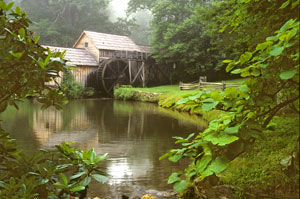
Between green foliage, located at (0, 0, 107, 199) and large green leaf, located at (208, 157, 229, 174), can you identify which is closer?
large green leaf, located at (208, 157, 229, 174)

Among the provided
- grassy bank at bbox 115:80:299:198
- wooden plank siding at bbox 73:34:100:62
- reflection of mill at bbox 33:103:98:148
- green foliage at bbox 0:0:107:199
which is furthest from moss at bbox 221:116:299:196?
wooden plank siding at bbox 73:34:100:62

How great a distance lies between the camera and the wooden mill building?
22.4 metres

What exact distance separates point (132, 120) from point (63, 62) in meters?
9.26

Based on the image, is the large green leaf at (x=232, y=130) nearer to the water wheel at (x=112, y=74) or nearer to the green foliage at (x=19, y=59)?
the green foliage at (x=19, y=59)

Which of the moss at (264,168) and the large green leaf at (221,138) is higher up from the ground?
the large green leaf at (221,138)

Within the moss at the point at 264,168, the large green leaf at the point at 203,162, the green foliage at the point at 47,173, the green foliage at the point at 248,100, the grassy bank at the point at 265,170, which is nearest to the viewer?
the green foliage at the point at 248,100

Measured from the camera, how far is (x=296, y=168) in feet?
3.70

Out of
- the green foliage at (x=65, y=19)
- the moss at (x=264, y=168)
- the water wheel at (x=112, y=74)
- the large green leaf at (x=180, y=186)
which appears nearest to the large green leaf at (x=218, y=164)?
the large green leaf at (x=180, y=186)

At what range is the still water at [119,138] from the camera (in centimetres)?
→ 438

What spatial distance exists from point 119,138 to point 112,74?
16.6 meters

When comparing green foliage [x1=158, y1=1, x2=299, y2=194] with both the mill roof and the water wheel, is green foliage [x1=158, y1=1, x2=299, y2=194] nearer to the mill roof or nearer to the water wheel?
the water wheel

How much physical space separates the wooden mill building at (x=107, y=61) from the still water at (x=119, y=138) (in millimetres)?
10242

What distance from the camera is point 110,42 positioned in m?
24.5

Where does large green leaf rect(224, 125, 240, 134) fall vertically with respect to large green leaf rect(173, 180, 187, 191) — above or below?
above
